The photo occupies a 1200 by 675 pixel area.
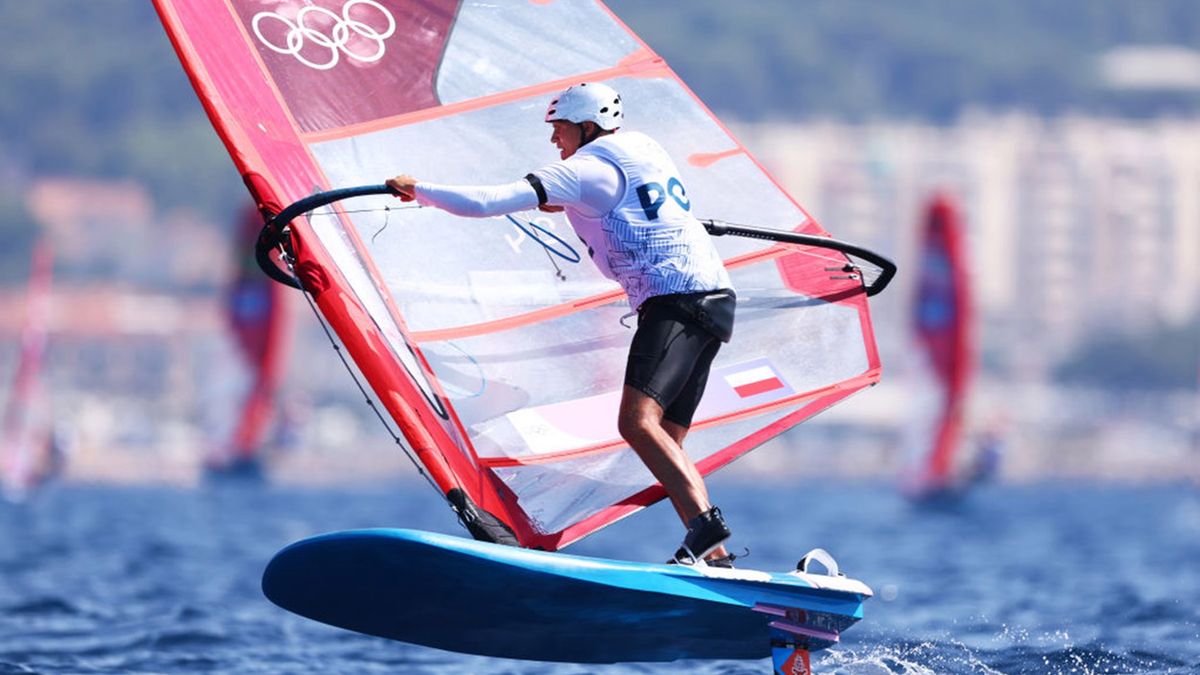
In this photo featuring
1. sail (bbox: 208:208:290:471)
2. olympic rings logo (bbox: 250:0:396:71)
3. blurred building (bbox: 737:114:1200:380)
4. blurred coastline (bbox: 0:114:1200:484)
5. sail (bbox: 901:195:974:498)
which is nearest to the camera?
olympic rings logo (bbox: 250:0:396:71)

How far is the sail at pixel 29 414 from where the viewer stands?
36594mm

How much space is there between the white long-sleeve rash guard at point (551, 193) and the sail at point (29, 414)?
99.1 ft

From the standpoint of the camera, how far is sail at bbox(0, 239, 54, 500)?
3659 cm

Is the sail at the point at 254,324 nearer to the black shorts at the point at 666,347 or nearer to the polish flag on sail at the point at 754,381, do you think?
the polish flag on sail at the point at 754,381

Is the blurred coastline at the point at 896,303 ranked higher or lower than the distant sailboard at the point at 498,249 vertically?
higher

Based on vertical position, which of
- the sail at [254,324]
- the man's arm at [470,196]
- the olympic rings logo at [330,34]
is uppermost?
the sail at [254,324]

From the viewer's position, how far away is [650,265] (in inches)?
258

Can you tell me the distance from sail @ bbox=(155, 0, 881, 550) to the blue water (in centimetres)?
99

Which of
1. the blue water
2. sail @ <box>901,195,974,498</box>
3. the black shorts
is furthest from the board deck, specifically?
sail @ <box>901,195,974,498</box>

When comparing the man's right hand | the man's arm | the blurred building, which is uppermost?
the blurred building

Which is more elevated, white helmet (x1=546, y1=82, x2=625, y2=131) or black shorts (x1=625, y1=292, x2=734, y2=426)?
white helmet (x1=546, y1=82, x2=625, y2=131)

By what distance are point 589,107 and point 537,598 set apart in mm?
1527

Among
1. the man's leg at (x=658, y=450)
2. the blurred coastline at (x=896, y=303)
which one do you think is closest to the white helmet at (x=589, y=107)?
the man's leg at (x=658, y=450)

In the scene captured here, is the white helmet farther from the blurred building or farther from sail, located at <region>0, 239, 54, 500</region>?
the blurred building
